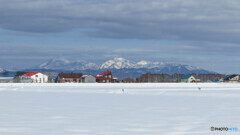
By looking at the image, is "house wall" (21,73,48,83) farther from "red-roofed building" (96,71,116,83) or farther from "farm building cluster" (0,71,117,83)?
"red-roofed building" (96,71,116,83)

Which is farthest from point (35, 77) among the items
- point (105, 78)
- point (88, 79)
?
Result: point (105, 78)

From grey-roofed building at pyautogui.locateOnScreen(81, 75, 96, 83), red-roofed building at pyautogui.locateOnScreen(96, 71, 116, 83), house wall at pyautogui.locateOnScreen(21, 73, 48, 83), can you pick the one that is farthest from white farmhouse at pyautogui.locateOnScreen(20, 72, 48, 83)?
red-roofed building at pyautogui.locateOnScreen(96, 71, 116, 83)

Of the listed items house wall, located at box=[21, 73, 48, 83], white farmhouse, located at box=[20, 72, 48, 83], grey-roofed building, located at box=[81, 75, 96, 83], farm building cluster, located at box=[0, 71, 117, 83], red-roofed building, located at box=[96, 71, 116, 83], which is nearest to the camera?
house wall, located at box=[21, 73, 48, 83]

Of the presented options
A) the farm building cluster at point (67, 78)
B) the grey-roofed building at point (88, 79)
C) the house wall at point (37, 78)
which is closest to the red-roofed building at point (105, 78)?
the farm building cluster at point (67, 78)

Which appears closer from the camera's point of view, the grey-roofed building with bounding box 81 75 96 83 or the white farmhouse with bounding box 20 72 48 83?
the white farmhouse with bounding box 20 72 48 83

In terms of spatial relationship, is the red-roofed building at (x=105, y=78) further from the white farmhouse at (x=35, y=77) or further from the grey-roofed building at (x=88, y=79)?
the white farmhouse at (x=35, y=77)

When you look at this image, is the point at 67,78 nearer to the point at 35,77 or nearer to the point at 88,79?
the point at 88,79

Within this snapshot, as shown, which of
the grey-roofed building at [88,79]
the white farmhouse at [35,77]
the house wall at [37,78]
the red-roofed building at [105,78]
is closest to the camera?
the house wall at [37,78]

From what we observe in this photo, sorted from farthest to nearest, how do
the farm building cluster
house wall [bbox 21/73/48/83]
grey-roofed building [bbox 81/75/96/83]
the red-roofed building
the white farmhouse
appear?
1. the red-roofed building
2. grey-roofed building [bbox 81/75/96/83]
3. the farm building cluster
4. the white farmhouse
5. house wall [bbox 21/73/48/83]

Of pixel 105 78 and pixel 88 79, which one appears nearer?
pixel 88 79
